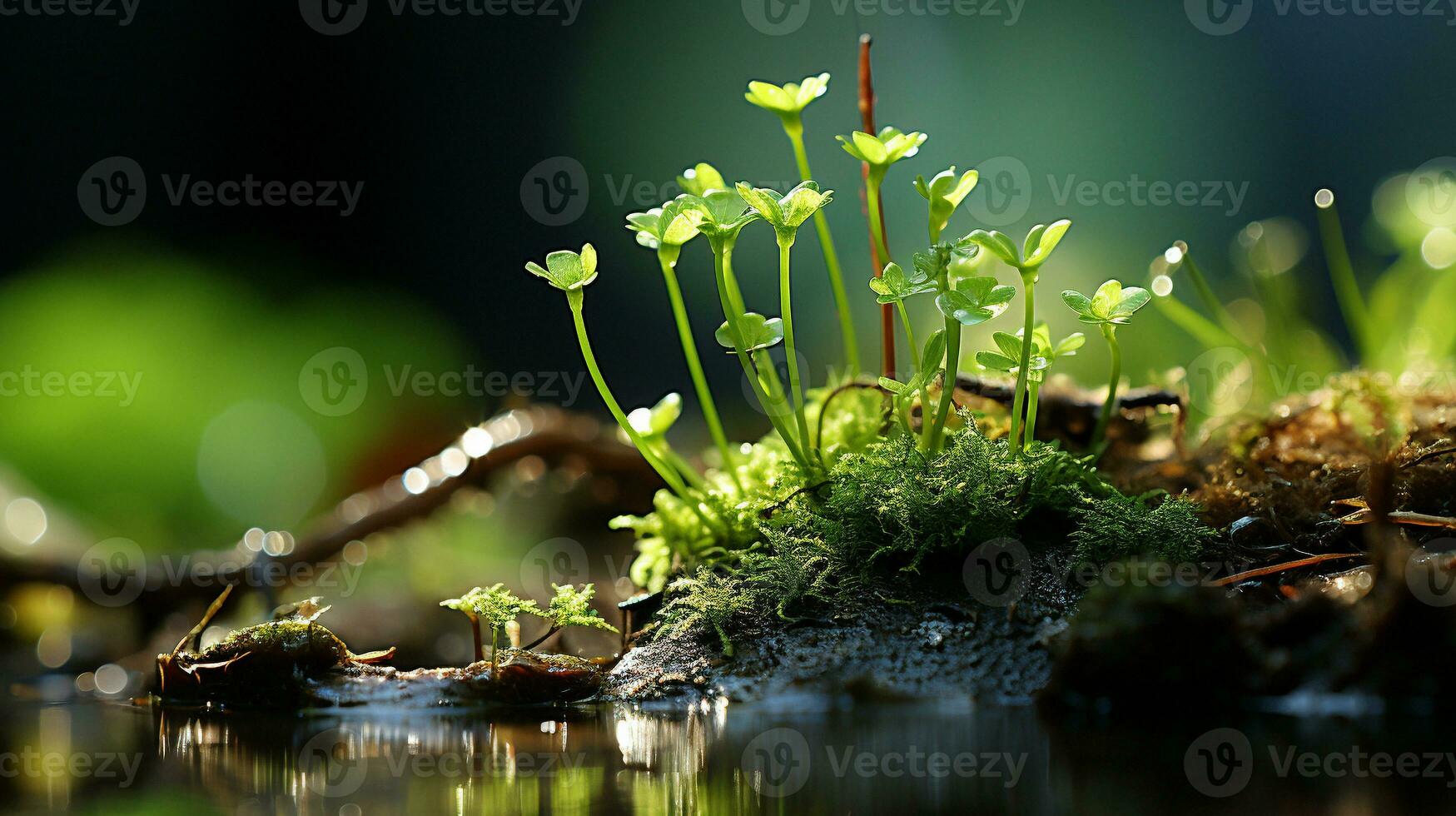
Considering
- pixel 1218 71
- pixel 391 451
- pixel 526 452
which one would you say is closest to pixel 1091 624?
pixel 526 452

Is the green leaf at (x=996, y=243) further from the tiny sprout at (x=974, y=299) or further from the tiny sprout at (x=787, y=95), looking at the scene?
the tiny sprout at (x=787, y=95)

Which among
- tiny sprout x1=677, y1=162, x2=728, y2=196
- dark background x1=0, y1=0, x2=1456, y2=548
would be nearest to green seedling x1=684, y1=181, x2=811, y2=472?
tiny sprout x1=677, y1=162, x2=728, y2=196

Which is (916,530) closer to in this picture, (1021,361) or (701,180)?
(1021,361)

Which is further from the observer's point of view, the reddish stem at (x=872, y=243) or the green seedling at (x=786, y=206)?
the reddish stem at (x=872, y=243)

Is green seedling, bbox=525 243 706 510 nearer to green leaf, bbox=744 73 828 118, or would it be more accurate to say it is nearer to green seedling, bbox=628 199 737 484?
green seedling, bbox=628 199 737 484

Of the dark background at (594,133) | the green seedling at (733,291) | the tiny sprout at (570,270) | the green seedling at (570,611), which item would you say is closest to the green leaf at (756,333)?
the green seedling at (733,291)
